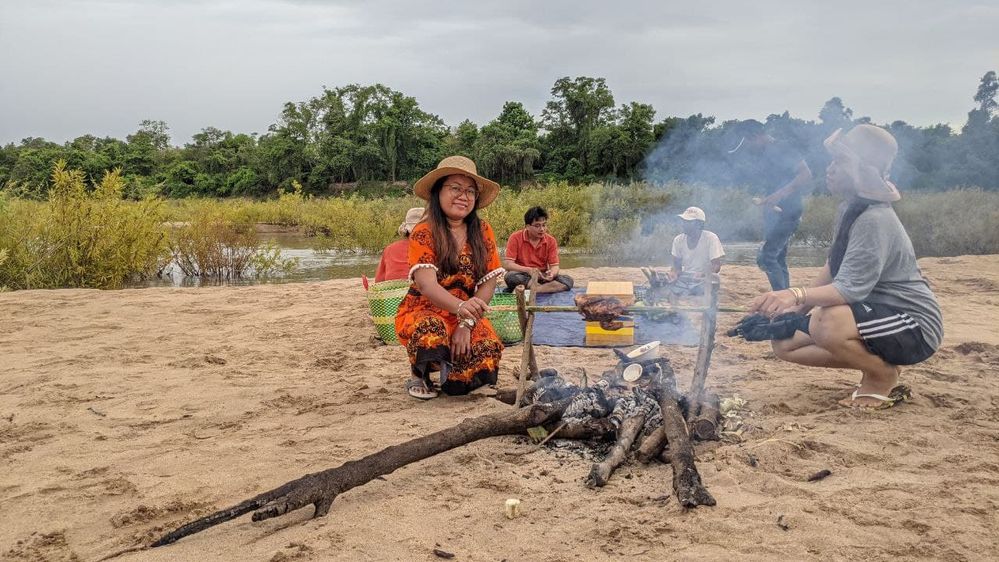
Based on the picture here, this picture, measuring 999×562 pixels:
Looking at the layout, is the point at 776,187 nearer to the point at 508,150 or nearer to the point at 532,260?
the point at 532,260

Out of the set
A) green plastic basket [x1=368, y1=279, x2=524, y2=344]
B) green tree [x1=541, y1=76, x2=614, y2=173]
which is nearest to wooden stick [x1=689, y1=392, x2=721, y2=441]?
green plastic basket [x1=368, y1=279, x2=524, y2=344]

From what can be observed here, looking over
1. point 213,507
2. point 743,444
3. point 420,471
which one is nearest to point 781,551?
point 743,444

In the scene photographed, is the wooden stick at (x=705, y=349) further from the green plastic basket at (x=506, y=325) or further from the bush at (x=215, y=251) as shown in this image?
the bush at (x=215, y=251)

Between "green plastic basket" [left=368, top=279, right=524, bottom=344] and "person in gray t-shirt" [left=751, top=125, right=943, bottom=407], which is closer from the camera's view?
"person in gray t-shirt" [left=751, top=125, right=943, bottom=407]

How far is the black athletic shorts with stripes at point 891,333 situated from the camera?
10.9 feet

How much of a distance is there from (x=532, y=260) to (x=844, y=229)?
4019 millimetres

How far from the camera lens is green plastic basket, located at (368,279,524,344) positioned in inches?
206

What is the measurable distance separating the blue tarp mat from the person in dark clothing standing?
88 centimetres

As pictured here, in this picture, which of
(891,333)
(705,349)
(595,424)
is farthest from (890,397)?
(595,424)

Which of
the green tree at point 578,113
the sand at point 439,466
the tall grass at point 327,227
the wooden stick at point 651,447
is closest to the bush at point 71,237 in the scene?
the tall grass at point 327,227

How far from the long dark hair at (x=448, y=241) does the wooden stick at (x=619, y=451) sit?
53.0 inches

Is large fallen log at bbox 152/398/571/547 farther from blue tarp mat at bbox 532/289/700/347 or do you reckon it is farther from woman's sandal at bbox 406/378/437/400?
blue tarp mat at bbox 532/289/700/347

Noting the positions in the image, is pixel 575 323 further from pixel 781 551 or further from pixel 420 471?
pixel 781 551

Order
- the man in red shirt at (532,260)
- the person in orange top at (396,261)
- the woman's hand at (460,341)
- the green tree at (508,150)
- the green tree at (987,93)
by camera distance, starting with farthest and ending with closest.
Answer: the green tree at (508,150)
the green tree at (987,93)
the man in red shirt at (532,260)
the person in orange top at (396,261)
the woman's hand at (460,341)
